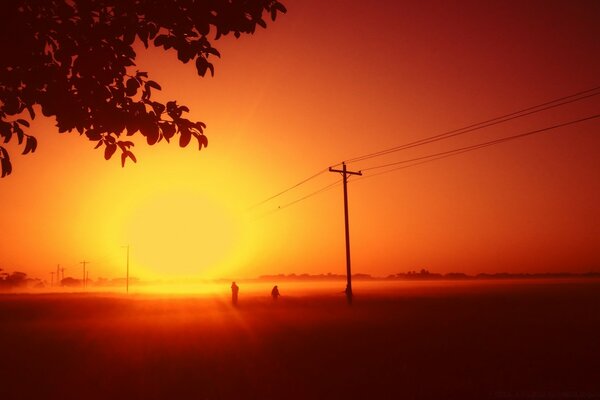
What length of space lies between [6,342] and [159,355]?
825cm

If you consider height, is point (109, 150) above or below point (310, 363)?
above

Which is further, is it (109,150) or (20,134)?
(109,150)

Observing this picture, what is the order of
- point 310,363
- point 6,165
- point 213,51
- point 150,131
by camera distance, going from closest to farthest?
point 6,165, point 213,51, point 150,131, point 310,363

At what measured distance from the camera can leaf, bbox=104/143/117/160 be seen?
19.4 feet

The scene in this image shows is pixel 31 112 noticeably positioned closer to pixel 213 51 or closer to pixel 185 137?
pixel 185 137

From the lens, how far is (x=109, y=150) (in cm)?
598

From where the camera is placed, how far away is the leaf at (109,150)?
5904 mm

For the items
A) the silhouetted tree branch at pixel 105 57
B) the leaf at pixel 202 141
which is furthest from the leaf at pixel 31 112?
the leaf at pixel 202 141

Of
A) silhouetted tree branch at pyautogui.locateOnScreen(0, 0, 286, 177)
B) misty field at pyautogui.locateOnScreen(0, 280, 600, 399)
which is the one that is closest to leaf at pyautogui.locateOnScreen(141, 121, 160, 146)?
silhouetted tree branch at pyautogui.locateOnScreen(0, 0, 286, 177)

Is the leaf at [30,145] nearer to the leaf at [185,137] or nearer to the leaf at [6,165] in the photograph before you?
the leaf at [6,165]

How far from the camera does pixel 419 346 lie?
1573cm

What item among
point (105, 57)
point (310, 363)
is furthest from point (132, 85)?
point (310, 363)

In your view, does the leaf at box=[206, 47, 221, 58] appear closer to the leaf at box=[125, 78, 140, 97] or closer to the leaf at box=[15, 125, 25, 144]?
the leaf at box=[125, 78, 140, 97]

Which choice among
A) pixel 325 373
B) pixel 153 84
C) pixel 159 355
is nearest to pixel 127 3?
pixel 153 84
